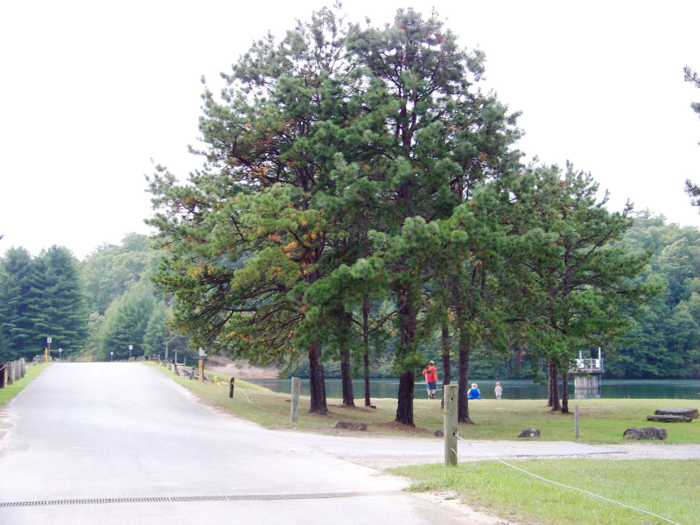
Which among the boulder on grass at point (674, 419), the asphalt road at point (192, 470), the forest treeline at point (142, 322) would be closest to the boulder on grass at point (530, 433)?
the asphalt road at point (192, 470)

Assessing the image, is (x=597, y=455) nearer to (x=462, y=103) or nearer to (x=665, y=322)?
(x=462, y=103)

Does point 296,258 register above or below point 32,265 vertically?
below

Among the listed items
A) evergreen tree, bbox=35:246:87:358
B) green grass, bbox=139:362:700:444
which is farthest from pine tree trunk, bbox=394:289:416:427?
evergreen tree, bbox=35:246:87:358

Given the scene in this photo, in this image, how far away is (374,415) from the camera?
23.7m

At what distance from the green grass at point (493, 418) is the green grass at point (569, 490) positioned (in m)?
6.69

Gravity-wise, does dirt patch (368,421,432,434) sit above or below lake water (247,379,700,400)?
above

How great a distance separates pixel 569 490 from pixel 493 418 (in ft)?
58.7

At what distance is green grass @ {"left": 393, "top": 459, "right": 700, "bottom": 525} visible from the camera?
21.1ft

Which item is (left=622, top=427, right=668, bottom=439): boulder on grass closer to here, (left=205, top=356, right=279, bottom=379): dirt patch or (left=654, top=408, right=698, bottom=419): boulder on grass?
(left=654, top=408, right=698, bottom=419): boulder on grass

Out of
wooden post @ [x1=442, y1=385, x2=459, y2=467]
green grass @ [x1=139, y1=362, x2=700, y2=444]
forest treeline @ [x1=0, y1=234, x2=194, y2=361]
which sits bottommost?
green grass @ [x1=139, y1=362, x2=700, y2=444]

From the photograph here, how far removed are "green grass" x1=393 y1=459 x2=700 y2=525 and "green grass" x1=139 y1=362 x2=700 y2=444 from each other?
6.69 m

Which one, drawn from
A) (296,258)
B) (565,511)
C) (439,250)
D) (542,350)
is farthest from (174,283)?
(565,511)

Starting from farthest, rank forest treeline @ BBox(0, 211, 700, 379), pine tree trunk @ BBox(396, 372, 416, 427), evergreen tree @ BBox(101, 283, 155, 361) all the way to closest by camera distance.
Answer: evergreen tree @ BBox(101, 283, 155, 361), forest treeline @ BBox(0, 211, 700, 379), pine tree trunk @ BBox(396, 372, 416, 427)

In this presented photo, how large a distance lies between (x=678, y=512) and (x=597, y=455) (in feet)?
23.4
